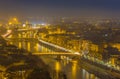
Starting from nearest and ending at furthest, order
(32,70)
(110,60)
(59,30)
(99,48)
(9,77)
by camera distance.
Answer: (9,77)
(32,70)
(110,60)
(99,48)
(59,30)

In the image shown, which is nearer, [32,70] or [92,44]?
[32,70]

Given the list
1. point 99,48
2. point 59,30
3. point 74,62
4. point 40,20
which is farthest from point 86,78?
point 40,20

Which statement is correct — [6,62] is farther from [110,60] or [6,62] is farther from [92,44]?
[92,44]

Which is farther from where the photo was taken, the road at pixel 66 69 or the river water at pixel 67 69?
the river water at pixel 67 69

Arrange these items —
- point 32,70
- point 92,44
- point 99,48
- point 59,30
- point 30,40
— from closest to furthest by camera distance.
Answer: point 32,70
point 99,48
point 92,44
point 30,40
point 59,30

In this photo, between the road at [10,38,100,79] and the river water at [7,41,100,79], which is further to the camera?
the river water at [7,41,100,79]

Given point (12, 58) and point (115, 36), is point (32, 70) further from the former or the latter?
point (115, 36)

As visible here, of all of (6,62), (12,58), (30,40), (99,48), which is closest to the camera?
(6,62)

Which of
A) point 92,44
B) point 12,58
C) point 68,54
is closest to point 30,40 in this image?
point 92,44

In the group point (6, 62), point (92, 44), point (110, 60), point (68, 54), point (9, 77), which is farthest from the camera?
point (92, 44)
